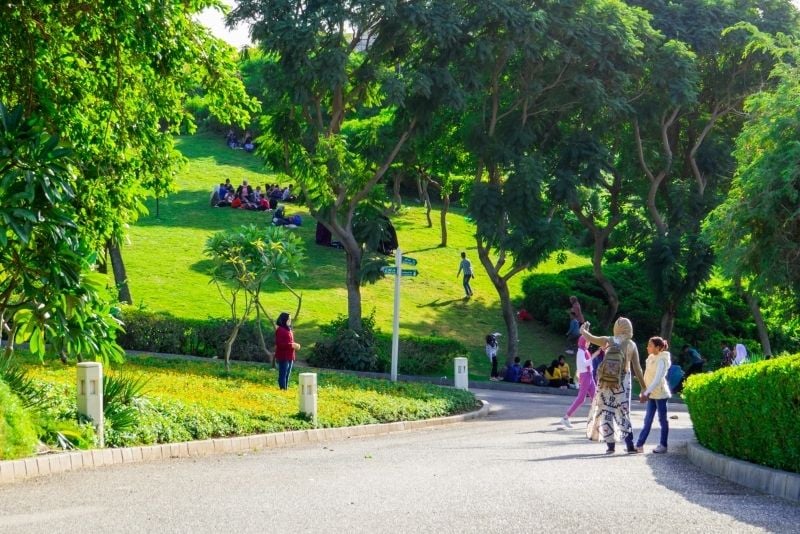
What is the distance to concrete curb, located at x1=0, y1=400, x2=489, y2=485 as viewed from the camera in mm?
11852

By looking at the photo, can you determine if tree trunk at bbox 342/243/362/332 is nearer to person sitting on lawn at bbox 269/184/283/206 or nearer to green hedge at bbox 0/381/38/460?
green hedge at bbox 0/381/38/460

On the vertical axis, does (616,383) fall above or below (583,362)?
below

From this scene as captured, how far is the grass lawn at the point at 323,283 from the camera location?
42094mm

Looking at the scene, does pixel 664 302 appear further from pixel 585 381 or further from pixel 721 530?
pixel 721 530

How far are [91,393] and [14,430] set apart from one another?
1900 millimetres

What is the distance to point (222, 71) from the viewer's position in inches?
673

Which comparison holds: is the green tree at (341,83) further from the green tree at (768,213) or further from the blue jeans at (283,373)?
the blue jeans at (283,373)

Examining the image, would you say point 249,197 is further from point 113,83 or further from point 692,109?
point 113,83

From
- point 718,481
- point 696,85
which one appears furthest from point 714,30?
point 718,481

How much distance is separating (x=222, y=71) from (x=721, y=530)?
35.3ft

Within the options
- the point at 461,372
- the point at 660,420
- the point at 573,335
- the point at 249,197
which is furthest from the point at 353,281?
the point at 249,197

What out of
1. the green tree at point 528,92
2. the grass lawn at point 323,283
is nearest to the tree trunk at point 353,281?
the grass lawn at point 323,283

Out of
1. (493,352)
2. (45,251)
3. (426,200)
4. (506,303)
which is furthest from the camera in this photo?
(426,200)

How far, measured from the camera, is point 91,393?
1410 centimetres
